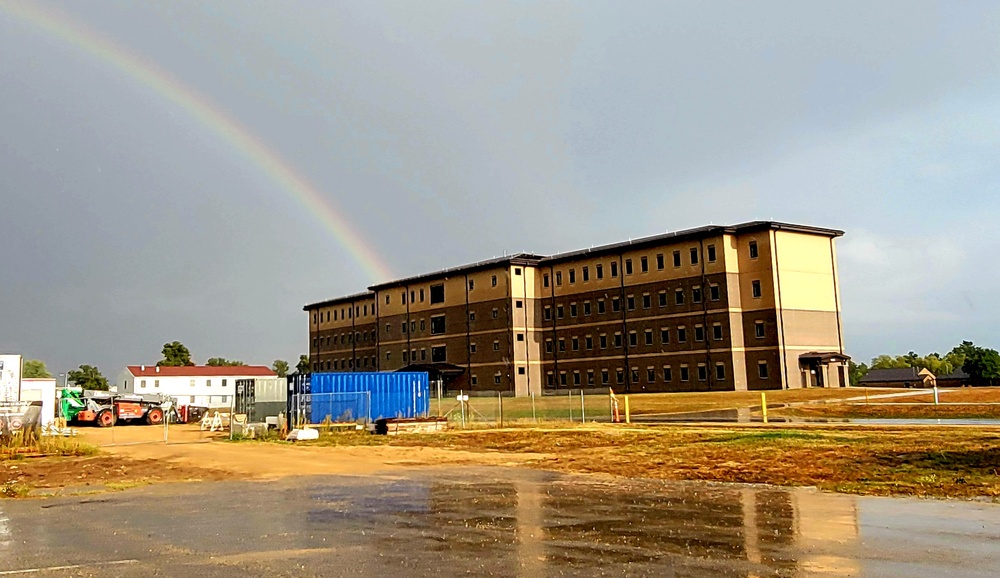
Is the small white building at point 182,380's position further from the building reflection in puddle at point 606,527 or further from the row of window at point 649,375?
the building reflection in puddle at point 606,527

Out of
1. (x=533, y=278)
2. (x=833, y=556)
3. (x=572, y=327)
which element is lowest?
(x=833, y=556)

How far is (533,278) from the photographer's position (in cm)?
9438

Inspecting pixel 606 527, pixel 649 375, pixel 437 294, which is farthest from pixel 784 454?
pixel 437 294

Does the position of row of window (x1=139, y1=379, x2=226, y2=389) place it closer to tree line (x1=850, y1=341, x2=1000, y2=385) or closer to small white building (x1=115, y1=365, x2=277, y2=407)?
small white building (x1=115, y1=365, x2=277, y2=407)

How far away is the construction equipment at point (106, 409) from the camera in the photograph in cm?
6103

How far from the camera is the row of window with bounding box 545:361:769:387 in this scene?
247 ft

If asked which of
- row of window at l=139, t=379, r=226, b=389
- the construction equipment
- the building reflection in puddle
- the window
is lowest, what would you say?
the building reflection in puddle

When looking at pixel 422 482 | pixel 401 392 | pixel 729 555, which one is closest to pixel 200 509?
pixel 422 482

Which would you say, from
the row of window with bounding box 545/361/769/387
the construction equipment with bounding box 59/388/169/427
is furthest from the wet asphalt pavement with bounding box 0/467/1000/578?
the row of window with bounding box 545/361/769/387

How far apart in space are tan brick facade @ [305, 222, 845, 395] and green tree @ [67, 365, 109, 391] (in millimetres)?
78452

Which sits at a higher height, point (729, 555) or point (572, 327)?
point (572, 327)

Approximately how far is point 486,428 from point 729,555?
1339 inches

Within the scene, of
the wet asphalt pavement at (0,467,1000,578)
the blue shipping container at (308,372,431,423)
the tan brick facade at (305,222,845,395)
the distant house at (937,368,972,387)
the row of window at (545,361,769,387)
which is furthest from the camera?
the distant house at (937,368,972,387)

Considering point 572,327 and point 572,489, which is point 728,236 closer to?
point 572,327
